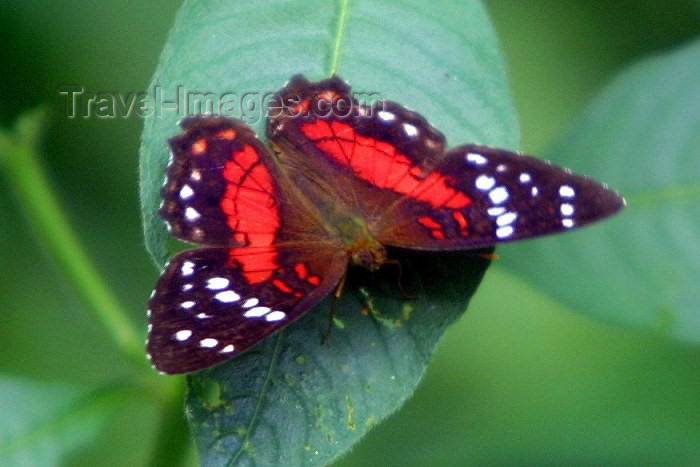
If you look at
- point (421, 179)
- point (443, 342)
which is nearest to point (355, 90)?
point (421, 179)

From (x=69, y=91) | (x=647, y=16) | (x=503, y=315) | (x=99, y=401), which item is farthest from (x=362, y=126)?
(x=647, y=16)

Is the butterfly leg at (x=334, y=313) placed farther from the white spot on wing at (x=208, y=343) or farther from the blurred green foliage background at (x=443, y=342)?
the blurred green foliage background at (x=443, y=342)

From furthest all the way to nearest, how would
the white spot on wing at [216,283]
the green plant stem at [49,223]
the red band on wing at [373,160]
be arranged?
the green plant stem at [49,223]
the red band on wing at [373,160]
the white spot on wing at [216,283]

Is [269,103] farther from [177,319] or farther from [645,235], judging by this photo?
[645,235]

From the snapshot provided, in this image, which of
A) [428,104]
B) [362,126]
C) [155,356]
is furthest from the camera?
[362,126]

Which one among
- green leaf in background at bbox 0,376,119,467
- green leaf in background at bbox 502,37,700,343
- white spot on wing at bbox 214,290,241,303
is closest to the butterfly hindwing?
white spot on wing at bbox 214,290,241,303

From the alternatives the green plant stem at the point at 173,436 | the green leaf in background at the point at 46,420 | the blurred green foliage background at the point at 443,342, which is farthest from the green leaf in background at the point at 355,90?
the blurred green foliage background at the point at 443,342
